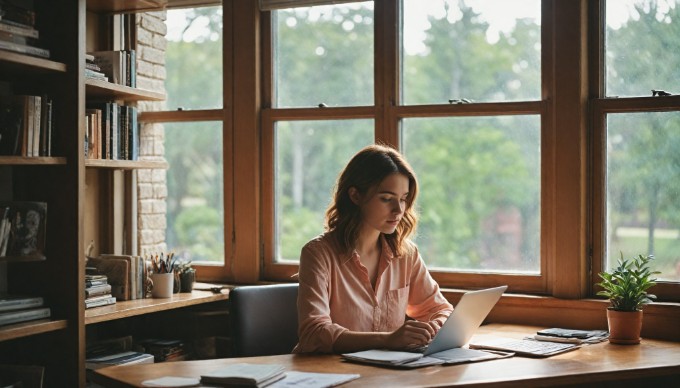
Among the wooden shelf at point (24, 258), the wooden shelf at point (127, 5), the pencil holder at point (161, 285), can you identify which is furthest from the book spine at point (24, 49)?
the pencil holder at point (161, 285)

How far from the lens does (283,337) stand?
11.0 ft

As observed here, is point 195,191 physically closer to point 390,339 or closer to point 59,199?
point 59,199

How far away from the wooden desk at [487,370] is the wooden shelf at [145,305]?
0.62 metres

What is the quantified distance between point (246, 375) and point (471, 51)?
1963 mm

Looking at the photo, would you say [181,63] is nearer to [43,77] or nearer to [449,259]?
[43,77]

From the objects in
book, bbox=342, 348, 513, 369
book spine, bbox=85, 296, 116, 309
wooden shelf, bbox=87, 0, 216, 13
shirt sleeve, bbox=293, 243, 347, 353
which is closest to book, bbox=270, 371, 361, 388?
book, bbox=342, 348, 513, 369

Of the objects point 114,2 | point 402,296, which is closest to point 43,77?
point 114,2

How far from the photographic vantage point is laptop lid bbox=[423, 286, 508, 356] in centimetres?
274

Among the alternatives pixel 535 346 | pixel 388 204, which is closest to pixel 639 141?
pixel 535 346

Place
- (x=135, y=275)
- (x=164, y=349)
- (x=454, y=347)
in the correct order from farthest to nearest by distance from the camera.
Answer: (x=164, y=349)
(x=135, y=275)
(x=454, y=347)

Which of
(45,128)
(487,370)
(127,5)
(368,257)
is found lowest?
(487,370)

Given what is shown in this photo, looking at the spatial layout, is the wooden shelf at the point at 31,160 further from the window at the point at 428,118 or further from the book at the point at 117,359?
the window at the point at 428,118

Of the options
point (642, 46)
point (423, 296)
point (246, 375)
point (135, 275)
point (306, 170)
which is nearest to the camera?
point (246, 375)

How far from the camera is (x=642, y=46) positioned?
3.40 meters
